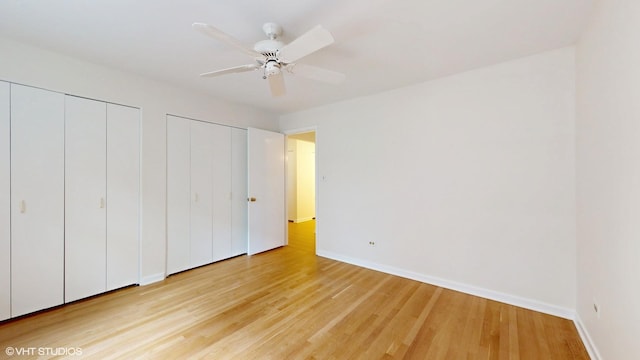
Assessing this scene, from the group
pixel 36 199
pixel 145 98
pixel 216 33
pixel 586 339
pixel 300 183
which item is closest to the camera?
pixel 216 33

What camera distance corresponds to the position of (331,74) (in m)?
2.11

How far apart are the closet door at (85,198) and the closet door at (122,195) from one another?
53 mm

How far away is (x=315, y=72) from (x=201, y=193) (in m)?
2.41

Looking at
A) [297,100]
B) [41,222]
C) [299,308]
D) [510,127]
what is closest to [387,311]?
[299,308]

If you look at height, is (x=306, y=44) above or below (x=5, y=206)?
above

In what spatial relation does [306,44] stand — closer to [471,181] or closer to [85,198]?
[471,181]

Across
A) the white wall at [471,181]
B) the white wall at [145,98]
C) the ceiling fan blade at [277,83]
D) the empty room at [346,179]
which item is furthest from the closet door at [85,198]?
the white wall at [471,181]

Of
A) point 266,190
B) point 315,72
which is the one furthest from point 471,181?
point 266,190

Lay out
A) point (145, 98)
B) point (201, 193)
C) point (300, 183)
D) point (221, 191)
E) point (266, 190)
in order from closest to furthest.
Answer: point (145, 98) → point (201, 193) → point (221, 191) → point (266, 190) → point (300, 183)

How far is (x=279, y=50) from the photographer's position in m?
1.76

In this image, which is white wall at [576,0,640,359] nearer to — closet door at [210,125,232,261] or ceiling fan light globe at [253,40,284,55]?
ceiling fan light globe at [253,40,284,55]

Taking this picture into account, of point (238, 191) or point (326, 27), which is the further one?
point (238, 191)

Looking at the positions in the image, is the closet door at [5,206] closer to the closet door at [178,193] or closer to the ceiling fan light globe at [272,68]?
the closet door at [178,193]

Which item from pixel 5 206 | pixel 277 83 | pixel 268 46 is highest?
pixel 268 46
